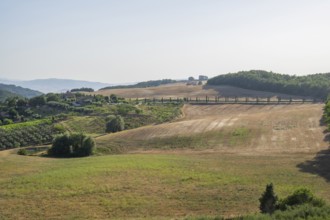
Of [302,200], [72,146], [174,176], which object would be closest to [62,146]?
[72,146]

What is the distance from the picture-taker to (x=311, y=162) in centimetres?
5016

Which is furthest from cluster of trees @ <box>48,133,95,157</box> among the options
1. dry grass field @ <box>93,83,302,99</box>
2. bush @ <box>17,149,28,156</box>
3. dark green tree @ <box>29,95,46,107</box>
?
dry grass field @ <box>93,83,302,99</box>

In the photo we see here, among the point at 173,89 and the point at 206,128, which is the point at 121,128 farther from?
the point at 173,89

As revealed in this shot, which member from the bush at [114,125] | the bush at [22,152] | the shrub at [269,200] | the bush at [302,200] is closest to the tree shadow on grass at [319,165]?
the bush at [302,200]

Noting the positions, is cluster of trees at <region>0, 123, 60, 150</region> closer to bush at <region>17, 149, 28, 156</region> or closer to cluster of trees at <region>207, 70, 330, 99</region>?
bush at <region>17, 149, 28, 156</region>

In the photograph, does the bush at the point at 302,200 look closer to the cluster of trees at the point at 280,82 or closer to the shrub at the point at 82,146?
the shrub at the point at 82,146

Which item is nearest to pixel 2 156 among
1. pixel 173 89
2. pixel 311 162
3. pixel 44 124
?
pixel 44 124

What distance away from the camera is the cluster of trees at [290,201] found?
27.2 metres

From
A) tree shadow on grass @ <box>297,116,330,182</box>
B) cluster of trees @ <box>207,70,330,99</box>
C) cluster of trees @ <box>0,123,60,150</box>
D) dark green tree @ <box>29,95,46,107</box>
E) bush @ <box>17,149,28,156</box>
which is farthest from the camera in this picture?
cluster of trees @ <box>207,70,330,99</box>

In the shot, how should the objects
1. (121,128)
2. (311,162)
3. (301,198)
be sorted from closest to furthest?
(301,198), (311,162), (121,128)

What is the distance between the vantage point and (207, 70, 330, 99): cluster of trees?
13675 cm

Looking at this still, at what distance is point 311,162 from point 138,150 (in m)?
29.9

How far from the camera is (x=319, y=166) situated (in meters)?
47.7

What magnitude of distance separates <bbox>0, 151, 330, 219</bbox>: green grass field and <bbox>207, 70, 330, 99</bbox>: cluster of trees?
90583 mm
